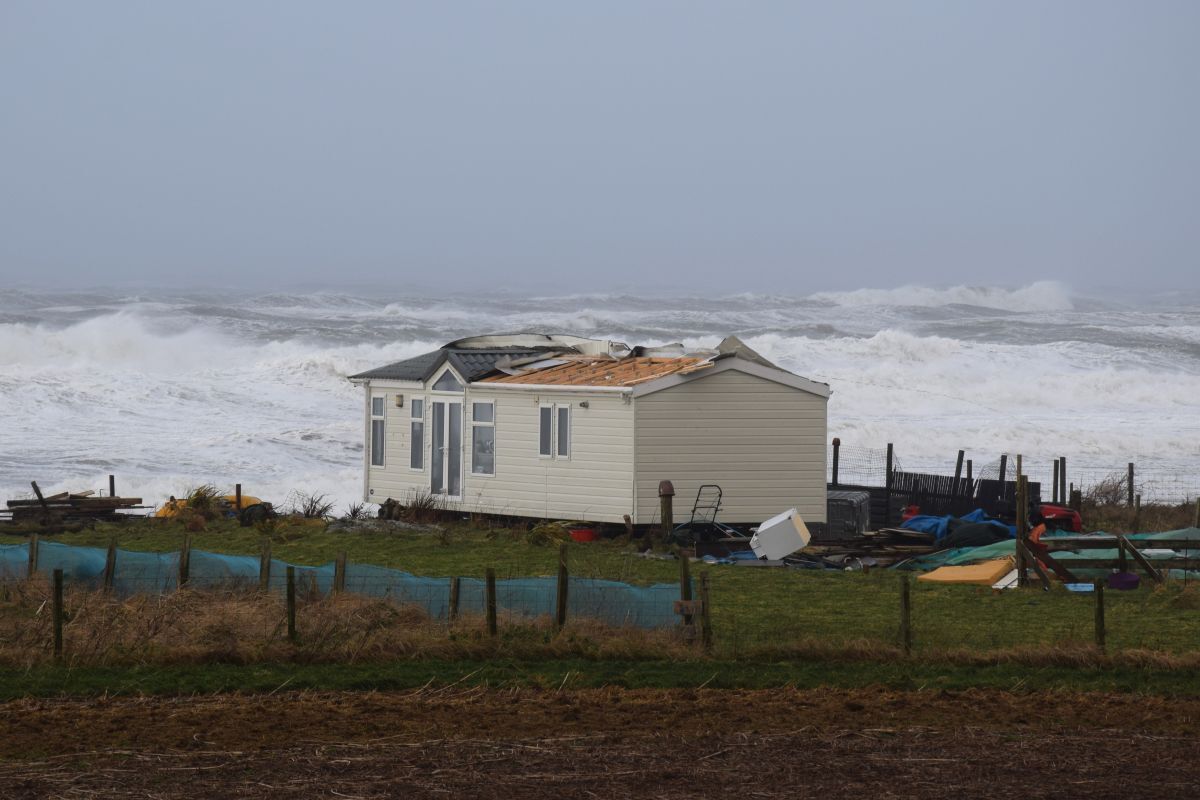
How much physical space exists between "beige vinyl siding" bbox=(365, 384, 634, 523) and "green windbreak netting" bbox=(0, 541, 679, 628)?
25.5ft

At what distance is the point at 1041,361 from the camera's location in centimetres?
6844

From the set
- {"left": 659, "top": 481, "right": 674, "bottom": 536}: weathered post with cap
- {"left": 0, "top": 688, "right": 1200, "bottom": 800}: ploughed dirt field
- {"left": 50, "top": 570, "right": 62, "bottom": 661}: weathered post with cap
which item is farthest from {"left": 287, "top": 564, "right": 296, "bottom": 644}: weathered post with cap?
{"left": 659, "top": 481, "right": 674, "bottom": 536}: weathered post with cap

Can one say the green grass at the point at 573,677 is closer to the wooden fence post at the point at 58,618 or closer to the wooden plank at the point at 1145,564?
the wooden fence post at the point at 58,618

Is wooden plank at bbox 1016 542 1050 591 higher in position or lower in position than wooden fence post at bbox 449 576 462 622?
lower

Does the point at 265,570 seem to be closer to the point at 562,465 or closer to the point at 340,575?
the point at 340,575

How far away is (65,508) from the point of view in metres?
25.6

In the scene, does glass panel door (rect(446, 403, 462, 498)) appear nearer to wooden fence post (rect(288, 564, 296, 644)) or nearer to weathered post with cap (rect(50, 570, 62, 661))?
wooden fence post (rect(288, 564, 296, 644))

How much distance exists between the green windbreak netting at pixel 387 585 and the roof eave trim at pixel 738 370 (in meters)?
7.93

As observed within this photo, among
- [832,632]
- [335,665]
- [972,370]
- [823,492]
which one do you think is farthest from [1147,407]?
[335,665]

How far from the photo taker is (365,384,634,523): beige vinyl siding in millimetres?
23047

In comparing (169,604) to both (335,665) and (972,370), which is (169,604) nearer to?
(335,665)

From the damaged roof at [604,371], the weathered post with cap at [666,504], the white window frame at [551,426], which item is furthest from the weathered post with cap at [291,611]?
the white window frame at [551,426]

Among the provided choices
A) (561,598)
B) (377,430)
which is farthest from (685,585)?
(377,430)

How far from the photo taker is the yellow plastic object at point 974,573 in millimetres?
18578
